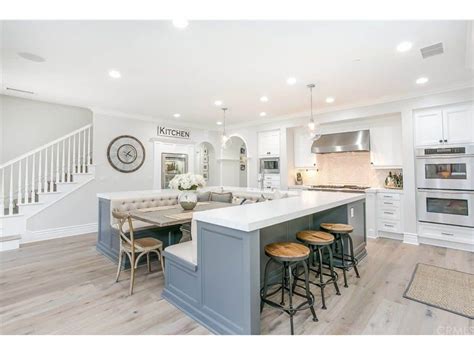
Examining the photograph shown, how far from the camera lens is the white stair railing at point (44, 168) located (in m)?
4.50

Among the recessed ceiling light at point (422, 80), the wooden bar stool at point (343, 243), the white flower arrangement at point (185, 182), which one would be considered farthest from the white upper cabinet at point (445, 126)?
the white flower arrangement at point (185, 182)

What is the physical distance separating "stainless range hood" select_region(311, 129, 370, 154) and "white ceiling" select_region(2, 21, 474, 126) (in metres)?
0.74

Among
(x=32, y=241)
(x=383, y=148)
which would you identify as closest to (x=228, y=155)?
(x=383, y=148)

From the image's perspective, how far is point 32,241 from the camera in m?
4.55

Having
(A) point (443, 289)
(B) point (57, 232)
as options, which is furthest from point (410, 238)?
(B) point (57, 232)

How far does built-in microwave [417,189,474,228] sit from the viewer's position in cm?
391

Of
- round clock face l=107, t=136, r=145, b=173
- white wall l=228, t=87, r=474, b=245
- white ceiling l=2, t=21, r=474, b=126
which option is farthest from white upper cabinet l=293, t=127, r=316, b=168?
round clock face l=107, t=136, r=145, b=173

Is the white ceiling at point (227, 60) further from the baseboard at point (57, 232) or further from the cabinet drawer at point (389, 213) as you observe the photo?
the baseboard at point (57, 232)

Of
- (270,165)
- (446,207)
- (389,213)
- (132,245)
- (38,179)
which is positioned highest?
(270,165)

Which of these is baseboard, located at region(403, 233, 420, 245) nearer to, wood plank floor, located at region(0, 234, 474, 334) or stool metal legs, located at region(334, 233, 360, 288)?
wood plank floor, located at region(0, 234, 474, 334)

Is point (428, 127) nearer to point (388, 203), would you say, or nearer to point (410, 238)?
point (388, 203)

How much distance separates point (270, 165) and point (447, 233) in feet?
12.6

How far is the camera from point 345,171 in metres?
5.78
